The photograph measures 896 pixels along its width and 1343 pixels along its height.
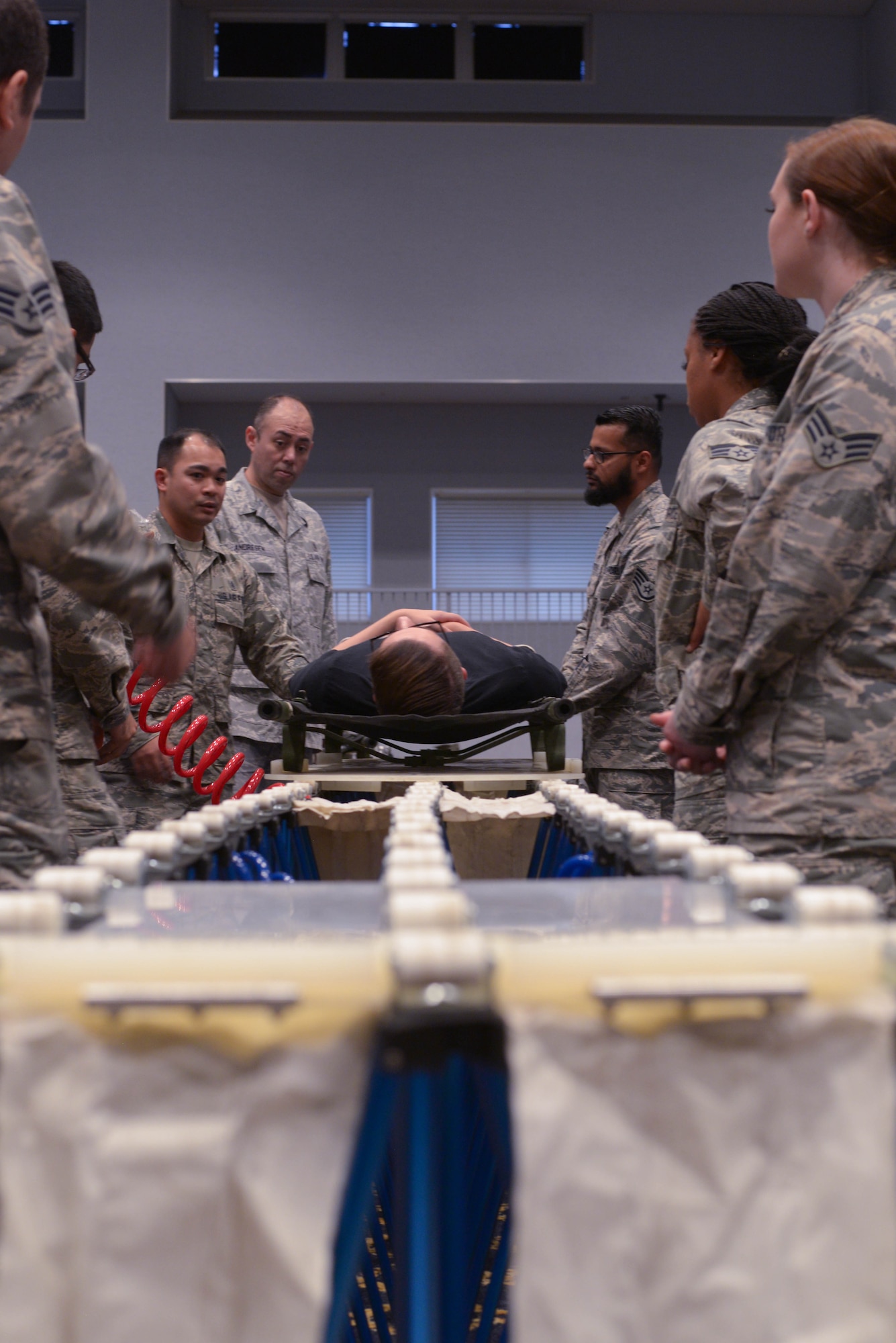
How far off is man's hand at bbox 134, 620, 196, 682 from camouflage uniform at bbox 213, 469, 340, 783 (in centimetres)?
238

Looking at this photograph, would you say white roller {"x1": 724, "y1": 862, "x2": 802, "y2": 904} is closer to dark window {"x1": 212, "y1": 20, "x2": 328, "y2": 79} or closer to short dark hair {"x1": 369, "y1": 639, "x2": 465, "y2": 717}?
short dark hair {"x1": 369, "y1": 639, "x2": 465, "y2": 717}

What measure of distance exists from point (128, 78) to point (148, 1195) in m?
6.93

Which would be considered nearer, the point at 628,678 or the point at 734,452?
the point at 734,452

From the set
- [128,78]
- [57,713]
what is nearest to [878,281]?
[57,713]

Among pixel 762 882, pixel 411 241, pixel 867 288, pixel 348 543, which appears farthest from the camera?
pixel 348 543

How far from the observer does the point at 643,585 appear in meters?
3.04

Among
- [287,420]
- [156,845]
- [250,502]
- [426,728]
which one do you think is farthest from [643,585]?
[156,845]

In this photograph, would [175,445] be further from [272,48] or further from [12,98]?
[272,48]

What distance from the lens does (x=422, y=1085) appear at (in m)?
0.54

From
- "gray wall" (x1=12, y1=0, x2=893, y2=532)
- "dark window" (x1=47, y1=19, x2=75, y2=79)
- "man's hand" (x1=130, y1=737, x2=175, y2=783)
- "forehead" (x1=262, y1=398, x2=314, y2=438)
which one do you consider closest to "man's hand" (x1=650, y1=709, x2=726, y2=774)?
"man's hand" (x1=130, y1=737, x2=175, y2=783)

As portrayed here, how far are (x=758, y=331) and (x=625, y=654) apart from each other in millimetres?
1131

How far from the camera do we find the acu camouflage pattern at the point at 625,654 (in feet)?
9.72

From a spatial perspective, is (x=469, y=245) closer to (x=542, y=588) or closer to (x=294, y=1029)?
(x=542, y=588)

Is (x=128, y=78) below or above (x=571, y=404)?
above
